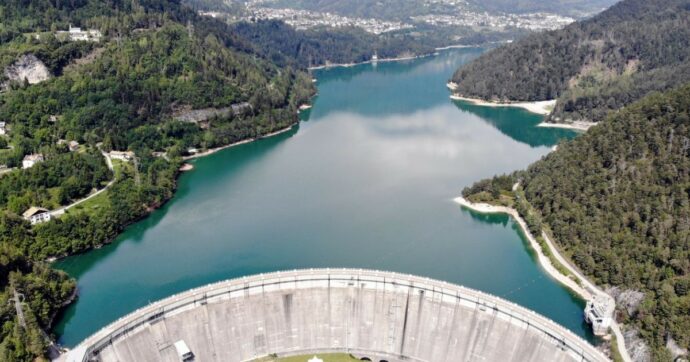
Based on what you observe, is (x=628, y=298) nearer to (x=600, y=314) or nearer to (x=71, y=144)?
(x=600, y=314)

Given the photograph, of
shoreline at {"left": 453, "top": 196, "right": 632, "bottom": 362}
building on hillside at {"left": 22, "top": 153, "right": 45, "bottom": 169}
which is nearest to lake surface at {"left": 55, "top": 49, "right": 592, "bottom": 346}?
shoreline at {"left": 453, "top": 196, "right": 632, "bottom": 362}

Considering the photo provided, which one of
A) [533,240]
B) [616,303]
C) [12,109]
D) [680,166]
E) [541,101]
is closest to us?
[616,303]

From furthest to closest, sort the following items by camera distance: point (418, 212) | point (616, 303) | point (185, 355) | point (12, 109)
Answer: point (12, 109) → point (418, 212) → point (616, 303) → point (185, 355)

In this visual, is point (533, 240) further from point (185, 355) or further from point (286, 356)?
point (185, 355)

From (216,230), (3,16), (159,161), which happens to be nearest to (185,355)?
(216,230)

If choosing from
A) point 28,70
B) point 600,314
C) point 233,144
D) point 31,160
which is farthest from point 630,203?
point 28,70

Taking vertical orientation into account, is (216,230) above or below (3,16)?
below

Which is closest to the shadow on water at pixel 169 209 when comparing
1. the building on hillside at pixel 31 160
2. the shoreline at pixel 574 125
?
the building on hillside at pixel 31 160
